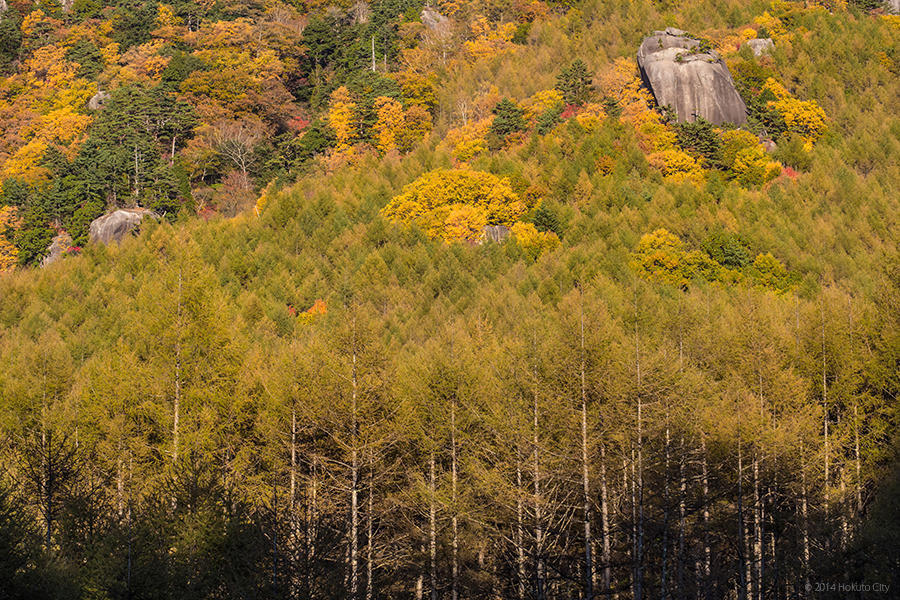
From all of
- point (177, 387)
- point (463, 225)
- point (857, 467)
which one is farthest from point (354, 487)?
point (463, 225)

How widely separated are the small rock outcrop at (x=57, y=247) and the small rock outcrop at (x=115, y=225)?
2.39m

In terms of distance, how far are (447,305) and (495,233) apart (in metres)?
15.4

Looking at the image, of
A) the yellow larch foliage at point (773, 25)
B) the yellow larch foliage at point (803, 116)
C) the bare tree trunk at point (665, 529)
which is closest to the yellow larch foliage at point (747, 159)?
the yellow larch foliage at point (803, 116)

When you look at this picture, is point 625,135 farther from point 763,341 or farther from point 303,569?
point 303,569

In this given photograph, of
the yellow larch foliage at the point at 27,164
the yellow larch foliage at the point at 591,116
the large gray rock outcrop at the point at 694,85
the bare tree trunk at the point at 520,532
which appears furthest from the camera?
the yellow larch foliage at the point at 27,164

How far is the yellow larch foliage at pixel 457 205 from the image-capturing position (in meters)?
58.9

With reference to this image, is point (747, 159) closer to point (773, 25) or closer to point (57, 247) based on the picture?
point (773, 25)

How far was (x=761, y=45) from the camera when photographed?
3219 inches

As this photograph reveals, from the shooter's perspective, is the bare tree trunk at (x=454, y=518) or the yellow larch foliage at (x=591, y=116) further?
the yellow larch foliage at (x=591, y=116)

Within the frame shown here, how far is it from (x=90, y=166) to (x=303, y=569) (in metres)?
66.6

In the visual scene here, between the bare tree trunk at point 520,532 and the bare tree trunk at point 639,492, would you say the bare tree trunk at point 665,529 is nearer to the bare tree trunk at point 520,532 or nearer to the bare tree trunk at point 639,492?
the bare tree trunk at point 639,492

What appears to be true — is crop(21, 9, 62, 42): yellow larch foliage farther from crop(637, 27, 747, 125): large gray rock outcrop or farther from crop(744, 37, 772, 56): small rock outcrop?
crop(744, 37, 772, 56): small rock outcrop

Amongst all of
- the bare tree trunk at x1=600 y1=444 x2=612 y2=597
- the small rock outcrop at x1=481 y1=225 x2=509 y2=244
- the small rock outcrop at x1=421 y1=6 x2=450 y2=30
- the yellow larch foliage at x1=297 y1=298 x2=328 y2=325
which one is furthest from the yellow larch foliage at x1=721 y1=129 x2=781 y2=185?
the small rock outcrop at x1=421 y1=6 x2=450 y2=30

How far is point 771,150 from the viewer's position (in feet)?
220
